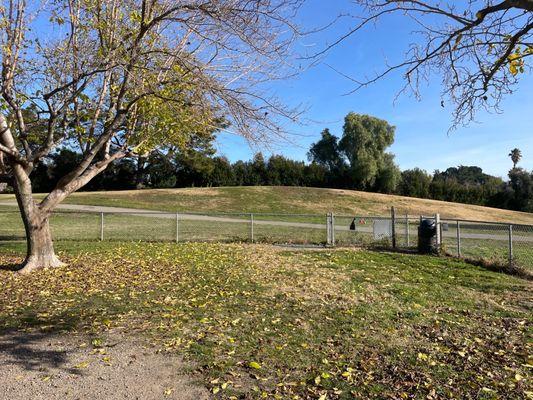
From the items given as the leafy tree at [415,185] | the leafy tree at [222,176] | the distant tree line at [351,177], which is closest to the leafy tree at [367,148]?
the distant tree line at [351,177]

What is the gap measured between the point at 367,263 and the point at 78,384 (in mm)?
8681

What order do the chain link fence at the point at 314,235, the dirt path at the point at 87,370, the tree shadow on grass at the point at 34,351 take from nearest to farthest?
the dirt path at the point at 87,370, the tree shadow on grass at the point at 34,351, the chain link fence at the point at 314,235

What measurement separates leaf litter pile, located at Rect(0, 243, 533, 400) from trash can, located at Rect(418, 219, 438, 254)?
281cm

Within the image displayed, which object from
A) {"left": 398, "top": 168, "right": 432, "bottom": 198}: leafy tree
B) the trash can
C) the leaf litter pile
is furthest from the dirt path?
{"left": 398, "top": 168, "right": 432, "bottom": 198}: leafy tree

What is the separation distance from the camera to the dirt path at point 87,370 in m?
3.82

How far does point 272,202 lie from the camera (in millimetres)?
43312

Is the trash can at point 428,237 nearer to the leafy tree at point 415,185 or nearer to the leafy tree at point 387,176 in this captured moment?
the leafy tree at point 387,176

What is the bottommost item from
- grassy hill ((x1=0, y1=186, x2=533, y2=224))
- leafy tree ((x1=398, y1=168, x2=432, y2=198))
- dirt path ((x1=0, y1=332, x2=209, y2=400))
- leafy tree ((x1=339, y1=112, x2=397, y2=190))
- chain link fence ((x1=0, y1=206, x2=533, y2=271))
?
dirt path ((x1=0, y1=332, x2=209, y2=400))

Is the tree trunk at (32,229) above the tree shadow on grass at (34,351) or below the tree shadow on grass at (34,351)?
above

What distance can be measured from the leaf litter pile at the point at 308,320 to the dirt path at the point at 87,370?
25 centimetres

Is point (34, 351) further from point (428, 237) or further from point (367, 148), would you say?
point (367, 148)

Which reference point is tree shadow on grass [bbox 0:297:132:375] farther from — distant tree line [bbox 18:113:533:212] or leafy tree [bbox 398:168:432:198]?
leafy tree [bbox 398:168:432:198]

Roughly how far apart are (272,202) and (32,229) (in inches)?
1351

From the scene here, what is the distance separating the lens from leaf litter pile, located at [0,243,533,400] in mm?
4152
